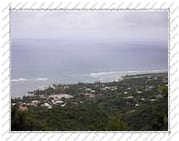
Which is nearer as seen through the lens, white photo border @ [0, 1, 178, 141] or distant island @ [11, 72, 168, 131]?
white photo border @ [0, 1, 178, 141]

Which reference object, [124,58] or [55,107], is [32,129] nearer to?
[55,107]

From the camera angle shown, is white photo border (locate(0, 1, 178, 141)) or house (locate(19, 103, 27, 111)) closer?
white photo border (locate(0, 1, 178, 141))

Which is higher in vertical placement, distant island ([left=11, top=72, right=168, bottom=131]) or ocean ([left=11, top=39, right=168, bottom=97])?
ocean ([left=11, top=39, right=168, bottom=97])

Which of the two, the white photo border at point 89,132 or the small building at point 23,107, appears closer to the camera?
the white photo border at point 89,132

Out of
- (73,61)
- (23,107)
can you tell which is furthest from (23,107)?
(73,61)

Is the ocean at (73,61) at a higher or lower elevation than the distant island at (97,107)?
higher

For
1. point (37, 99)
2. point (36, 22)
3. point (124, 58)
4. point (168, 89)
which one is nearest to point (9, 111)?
point (37, 99)
